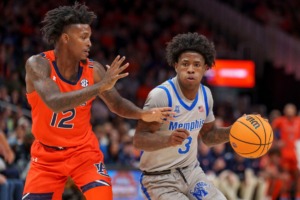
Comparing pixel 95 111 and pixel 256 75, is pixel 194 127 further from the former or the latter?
pixel 256 75

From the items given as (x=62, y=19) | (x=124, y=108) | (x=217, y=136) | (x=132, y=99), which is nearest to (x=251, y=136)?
(x=217, y=136)

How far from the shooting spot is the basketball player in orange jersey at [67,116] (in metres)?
5.48

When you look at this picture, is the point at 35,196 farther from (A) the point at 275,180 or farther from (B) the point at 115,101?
(A) the point at 275,180

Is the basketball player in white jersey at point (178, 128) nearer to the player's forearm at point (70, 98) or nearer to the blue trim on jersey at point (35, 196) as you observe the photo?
the player's forearm at point (70, 98)

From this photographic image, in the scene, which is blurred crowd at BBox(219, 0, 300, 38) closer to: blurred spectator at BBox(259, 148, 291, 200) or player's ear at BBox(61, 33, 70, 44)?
blurred spectator at BBox(259, 148, 291, 200)

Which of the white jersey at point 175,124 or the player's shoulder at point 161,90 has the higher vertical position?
the player's shoulder at point 161,90

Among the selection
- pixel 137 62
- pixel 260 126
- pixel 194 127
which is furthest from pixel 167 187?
pixel 137 62

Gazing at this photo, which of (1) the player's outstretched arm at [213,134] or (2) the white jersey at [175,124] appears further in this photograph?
(1) the player's outstretched arm at [213,134]

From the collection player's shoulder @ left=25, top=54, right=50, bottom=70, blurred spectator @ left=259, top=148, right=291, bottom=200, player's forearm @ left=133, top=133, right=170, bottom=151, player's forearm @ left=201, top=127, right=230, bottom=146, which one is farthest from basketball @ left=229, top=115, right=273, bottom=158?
blurred spectator @ left=259, top=148, right=291, bottom=200

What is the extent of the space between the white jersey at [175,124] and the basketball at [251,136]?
358 mm

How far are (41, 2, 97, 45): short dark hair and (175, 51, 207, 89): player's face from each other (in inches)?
35.8

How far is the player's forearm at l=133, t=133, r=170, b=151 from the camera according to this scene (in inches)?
217

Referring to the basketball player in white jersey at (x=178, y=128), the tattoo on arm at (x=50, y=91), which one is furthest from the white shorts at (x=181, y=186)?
the tattoo on arm at (x=50, y=91)

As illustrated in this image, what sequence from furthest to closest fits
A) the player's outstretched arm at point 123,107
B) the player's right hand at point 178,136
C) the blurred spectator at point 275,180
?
the blurred spectator at point 275,180 → the player's outstretched arm at point 123,107 → the player's right hand at point 178,136
